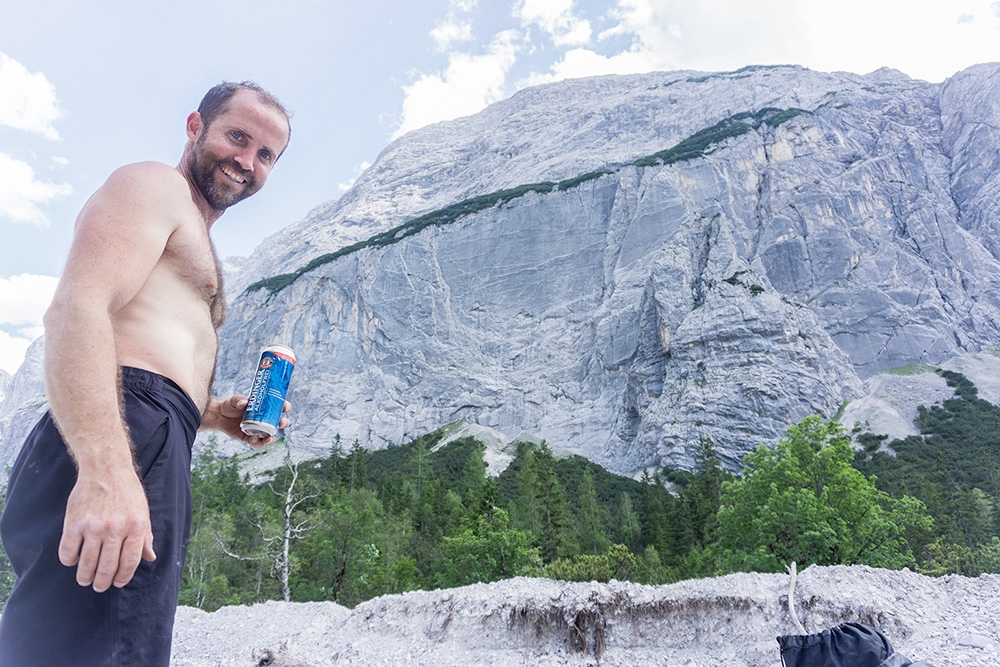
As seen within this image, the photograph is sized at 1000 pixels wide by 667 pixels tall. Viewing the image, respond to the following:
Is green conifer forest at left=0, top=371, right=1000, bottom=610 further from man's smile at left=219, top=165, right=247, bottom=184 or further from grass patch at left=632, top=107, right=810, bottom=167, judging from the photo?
grass patch at left=632, top=107, right=810, bottom=167

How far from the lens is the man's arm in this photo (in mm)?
1521

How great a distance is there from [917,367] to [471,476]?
176 feet

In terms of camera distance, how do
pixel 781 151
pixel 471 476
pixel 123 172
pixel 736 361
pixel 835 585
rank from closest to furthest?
pixel 123 172
pixel 835 585
pixel 471 476
pixel 736 361
pixel 781 151

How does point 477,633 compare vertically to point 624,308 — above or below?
below

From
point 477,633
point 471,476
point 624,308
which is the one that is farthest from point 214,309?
point 624,308

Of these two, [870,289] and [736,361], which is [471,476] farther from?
[870,289]

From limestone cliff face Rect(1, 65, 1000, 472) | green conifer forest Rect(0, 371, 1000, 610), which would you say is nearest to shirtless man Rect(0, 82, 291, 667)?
green conifer forest Rect(0, 371, 1000, 610)

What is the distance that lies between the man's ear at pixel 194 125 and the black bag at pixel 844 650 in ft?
13.4

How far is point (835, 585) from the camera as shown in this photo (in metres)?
9.36

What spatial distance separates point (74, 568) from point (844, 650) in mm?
3635

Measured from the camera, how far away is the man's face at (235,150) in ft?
7.77

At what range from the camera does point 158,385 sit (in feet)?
6.39

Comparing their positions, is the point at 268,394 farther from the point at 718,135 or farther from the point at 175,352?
the point at 718,135

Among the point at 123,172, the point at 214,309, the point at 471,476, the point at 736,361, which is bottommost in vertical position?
the point at 214,309
